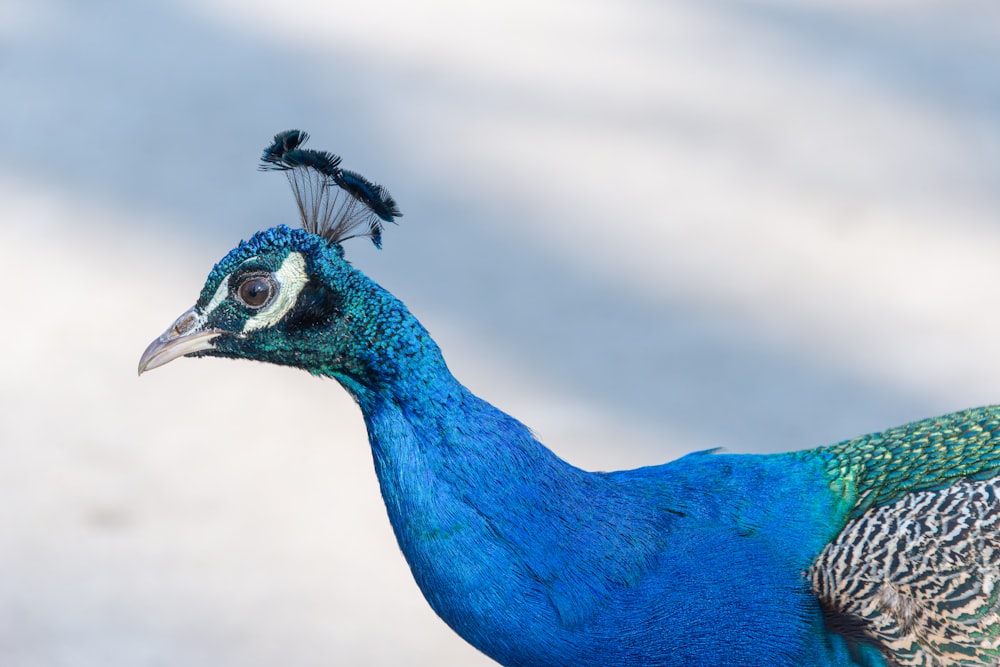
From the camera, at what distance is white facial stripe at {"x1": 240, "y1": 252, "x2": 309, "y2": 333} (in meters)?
1.38

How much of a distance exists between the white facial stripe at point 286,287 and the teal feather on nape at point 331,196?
83mm

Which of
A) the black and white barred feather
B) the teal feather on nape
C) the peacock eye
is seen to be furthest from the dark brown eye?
the black and white barred feather

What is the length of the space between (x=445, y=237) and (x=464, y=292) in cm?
19

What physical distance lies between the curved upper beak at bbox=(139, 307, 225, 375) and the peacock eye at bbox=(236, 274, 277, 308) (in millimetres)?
58

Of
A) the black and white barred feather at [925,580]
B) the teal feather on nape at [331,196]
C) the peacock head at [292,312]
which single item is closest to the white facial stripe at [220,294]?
the peacock head at [292,312]

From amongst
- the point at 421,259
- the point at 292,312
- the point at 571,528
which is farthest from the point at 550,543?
the point at 421,259

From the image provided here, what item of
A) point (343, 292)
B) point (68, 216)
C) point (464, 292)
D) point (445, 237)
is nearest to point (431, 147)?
point (445, 237)

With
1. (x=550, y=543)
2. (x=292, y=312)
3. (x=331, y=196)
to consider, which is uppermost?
(x=331, y=196)

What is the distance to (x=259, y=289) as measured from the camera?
4.51ft

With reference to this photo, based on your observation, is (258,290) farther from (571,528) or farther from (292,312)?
(571,528)

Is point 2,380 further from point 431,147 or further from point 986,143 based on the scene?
point 986,143

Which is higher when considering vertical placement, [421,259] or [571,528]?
[421,259]

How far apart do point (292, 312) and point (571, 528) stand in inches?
14.1

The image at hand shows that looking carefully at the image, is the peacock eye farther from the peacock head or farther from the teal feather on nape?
the teal feather on nape
